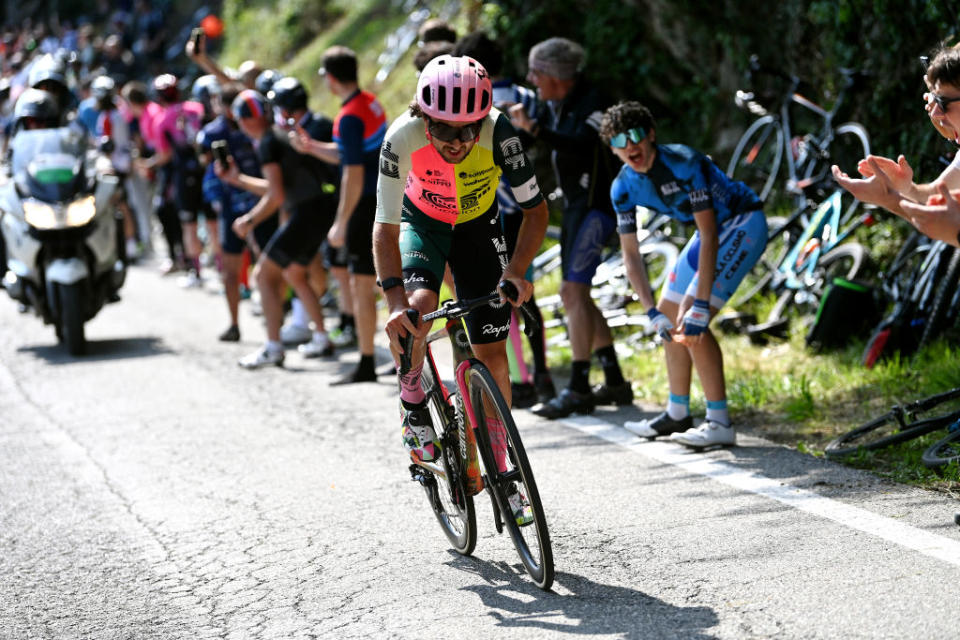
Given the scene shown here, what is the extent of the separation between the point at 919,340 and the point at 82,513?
4.95 m

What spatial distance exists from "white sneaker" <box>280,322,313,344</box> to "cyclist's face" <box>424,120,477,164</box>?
630cm

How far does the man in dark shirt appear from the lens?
9656mm

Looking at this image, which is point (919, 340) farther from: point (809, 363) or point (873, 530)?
point (873, 530)

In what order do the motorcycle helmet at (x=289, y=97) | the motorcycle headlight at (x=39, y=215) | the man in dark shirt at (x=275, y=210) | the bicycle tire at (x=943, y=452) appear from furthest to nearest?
the motorcycle headlight at (x=39, y=215)
the man in dark shirt at (x=275, y=210)
the motorcycle helmet at (x=289, y=97)
the bicycle tire at (x=943, y=452)

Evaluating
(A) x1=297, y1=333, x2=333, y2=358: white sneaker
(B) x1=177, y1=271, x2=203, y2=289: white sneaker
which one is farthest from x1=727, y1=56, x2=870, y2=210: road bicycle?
(B) x1=177, y1=271, x2=203, y2=289: white sneaker

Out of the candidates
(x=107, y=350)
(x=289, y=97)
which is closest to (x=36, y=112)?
(x=107, y=350)

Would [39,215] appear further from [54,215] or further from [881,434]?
[881,434]

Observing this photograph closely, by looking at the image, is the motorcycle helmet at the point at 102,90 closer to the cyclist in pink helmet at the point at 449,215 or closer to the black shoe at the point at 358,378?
the black shoe at the point at 358,378

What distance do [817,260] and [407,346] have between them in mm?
4625

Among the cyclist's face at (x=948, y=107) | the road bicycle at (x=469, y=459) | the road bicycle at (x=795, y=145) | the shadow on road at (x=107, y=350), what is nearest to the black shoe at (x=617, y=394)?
the road bicycle at (x=795, y=145)

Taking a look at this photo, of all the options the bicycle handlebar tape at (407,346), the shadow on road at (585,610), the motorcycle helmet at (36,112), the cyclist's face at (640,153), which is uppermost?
the motorcycle helmet at (36,112)

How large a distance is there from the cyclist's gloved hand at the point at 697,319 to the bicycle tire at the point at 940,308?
6.07 ft

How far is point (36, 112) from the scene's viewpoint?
10859mm

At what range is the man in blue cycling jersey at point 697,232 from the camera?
6.20 meters
